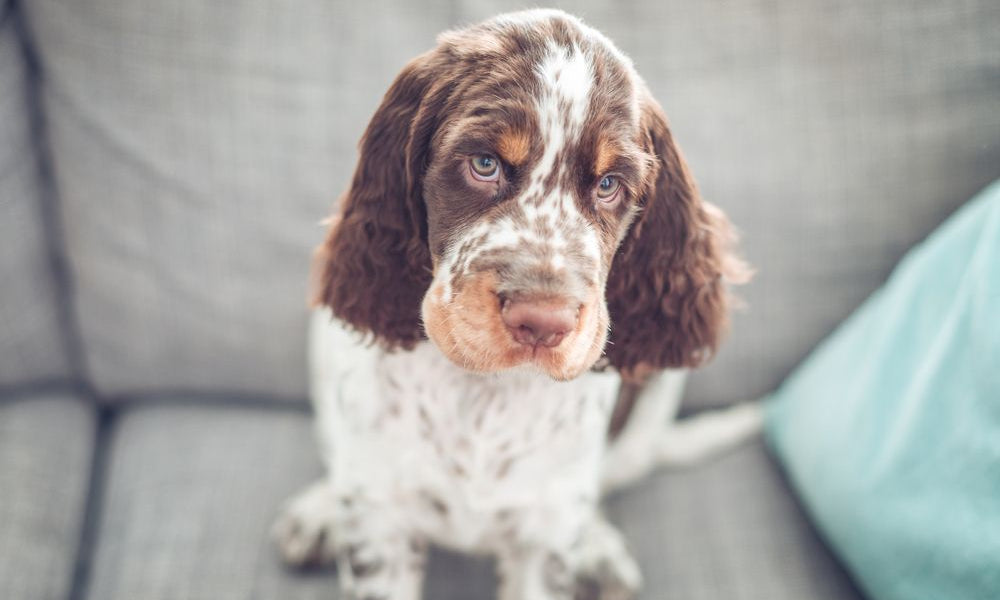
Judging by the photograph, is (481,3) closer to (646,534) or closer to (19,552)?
(646,534)

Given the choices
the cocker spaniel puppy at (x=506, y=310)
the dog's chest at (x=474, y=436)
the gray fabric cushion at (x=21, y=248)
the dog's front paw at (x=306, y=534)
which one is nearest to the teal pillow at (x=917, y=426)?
the cocker spaniel puppy at (x=506, y=310)

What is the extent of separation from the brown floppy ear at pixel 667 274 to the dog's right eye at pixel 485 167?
23cm

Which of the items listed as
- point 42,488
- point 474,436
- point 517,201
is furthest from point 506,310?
point 42,488

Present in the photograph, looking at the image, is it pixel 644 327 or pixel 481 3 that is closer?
pixel 644 327

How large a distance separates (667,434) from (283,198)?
1.05 m

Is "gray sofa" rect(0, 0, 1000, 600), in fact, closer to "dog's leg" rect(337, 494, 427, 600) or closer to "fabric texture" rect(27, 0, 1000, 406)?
"fabric texture" rect(27, 0, 1000, 406)

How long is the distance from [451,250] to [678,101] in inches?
30.5

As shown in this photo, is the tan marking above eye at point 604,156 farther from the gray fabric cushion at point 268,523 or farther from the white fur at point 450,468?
the gray fabric cushion at point 268,523

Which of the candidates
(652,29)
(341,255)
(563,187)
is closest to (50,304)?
(341,255)

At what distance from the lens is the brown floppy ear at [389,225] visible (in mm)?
1145

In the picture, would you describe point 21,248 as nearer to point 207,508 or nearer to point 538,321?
point 207,508

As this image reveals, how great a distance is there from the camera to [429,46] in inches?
63.7

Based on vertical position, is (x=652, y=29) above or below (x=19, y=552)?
above

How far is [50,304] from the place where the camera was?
1839 mm
